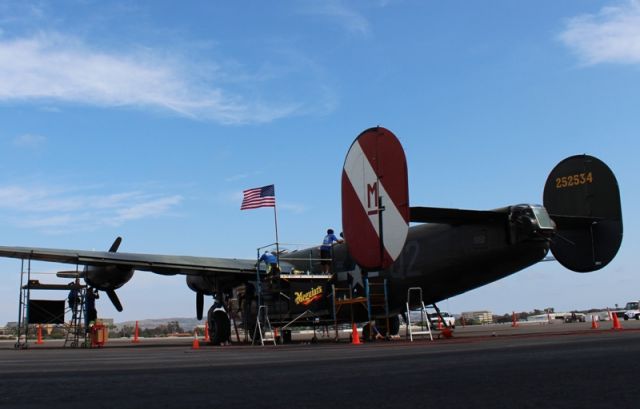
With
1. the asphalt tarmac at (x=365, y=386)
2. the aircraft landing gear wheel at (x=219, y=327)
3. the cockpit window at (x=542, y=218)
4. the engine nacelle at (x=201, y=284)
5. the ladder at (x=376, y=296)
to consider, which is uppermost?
the cockpit window at (x=542, y=218)

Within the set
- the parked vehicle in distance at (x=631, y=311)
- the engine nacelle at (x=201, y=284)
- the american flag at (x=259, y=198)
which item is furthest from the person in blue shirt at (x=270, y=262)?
the parked vehicle in distance at (x=631, y=311)

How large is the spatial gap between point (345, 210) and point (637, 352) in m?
7.93

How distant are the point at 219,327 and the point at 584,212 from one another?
44.0 feet

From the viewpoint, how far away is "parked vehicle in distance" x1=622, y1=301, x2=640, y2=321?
45.8m

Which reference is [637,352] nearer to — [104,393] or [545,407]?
[545,407]

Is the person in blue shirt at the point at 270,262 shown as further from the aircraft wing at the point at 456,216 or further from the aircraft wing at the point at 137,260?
the aircraft wing at the point at 456,216

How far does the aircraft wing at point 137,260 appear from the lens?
22.8m

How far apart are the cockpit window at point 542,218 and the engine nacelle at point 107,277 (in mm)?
15370

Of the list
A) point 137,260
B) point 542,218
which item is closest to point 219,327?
point 137,260

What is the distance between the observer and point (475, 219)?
17.3 metres

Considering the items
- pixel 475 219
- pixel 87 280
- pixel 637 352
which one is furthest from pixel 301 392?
pixel 87 280

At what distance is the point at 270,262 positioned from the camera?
22484 millimetres

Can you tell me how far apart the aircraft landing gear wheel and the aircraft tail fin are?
1201cm

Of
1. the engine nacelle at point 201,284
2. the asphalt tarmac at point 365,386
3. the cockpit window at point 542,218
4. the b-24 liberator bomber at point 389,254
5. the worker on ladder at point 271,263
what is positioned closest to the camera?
the asphalt tarmac at point 365,386
